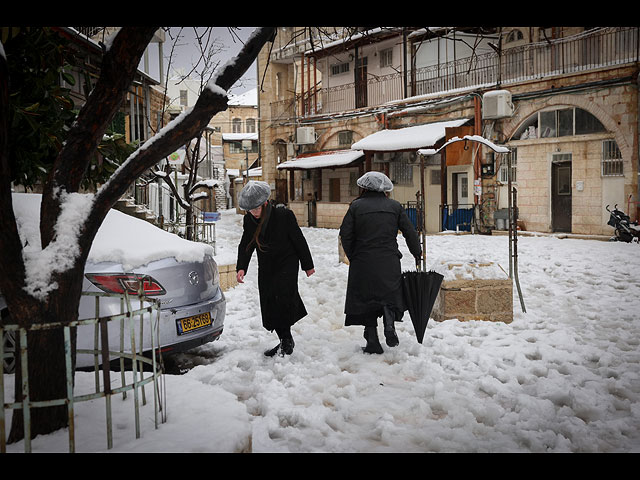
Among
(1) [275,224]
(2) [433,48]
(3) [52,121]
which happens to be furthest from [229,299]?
(2) [433,48]

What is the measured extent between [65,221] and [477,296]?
5119 mm

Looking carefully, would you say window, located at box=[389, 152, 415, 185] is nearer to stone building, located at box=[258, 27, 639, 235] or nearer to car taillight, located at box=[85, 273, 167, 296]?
stone building, located at box=[258, 27, 639, 235]

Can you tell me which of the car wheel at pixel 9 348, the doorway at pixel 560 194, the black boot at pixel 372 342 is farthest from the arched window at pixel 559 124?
the car wheel at pixel 9 348

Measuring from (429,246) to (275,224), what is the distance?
1021 cm

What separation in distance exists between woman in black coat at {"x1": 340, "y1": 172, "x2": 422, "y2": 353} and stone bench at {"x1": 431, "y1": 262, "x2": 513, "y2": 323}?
106 centimetres

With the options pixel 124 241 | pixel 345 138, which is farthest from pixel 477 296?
pixel 345 138

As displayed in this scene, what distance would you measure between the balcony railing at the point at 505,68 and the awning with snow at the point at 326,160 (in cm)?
240

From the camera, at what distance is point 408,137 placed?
2133cm

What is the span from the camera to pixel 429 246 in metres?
15.5

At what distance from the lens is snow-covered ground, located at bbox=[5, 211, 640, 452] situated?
3406 mm

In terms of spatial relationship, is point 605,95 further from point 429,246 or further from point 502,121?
point 429,246

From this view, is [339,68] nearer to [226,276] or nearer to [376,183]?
[226,276]

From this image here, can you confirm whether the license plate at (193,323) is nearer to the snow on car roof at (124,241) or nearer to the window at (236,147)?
the snow on car roof at (124,241)

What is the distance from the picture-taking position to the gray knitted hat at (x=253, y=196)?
5754 mm
